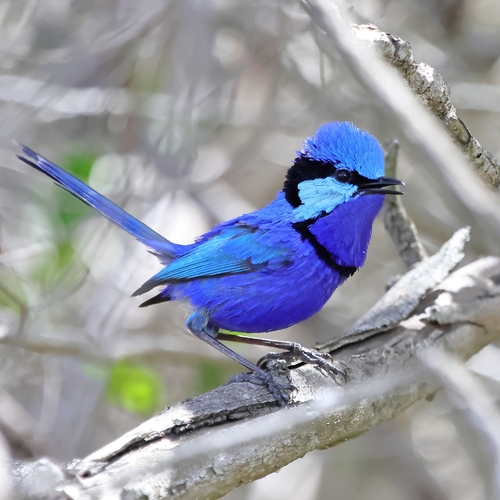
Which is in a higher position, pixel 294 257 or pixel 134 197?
pixel 134 197

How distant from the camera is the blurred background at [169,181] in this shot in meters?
4.53

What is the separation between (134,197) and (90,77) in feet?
4.30

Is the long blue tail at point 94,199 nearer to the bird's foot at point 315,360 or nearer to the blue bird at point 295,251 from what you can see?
the blue bird at point 295,251

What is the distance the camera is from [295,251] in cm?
348

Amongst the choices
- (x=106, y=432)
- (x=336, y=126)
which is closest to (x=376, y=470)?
(x=106, y=432)

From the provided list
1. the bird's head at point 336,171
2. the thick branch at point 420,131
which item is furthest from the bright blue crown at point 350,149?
the thick branch at point 420,131

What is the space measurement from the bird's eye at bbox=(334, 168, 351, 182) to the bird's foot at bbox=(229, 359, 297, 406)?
1.00 metres

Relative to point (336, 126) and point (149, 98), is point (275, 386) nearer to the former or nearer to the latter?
point (336, 126)

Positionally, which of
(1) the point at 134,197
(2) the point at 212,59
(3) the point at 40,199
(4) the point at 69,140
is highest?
(4) the point at 69,140

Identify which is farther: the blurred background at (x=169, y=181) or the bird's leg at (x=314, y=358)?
the blurred background at (x=169, y=181)

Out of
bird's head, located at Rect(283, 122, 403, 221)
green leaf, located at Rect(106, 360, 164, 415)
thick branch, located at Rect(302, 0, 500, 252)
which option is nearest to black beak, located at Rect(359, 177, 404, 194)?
bird's head, located at Rect(283, 122, 403, 221)

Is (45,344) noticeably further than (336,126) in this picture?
Yes

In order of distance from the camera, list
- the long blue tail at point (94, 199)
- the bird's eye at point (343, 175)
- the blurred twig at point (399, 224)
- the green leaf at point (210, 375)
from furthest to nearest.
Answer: the green leaf at point (210, 375)
the blurred twig at point (399, 224)
the long blue tail at point (94, 199)
the bird's eye at point (343, 175)

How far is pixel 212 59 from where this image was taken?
5.00 m
